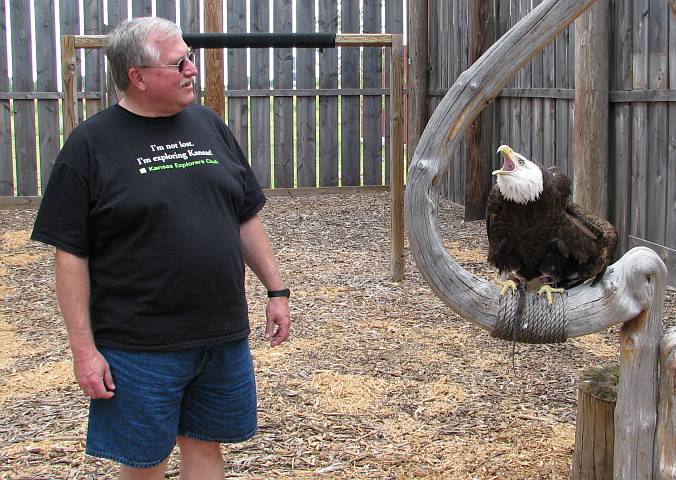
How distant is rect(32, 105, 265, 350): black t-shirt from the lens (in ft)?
8.02

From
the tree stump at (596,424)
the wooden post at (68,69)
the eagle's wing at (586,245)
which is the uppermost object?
the wooden post at (68,69)

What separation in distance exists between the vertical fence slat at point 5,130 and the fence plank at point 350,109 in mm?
4341

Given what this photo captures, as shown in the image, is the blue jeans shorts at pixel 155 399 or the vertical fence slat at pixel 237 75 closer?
the blue jeans shorts at pixel 155 399

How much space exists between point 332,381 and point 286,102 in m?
7.80

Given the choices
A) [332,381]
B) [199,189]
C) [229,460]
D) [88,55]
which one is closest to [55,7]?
[88,55]

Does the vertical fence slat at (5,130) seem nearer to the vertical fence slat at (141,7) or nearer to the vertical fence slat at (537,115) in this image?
the vertical fence slat at (141,7)

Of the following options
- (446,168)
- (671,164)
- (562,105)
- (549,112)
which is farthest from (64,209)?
(549,112)

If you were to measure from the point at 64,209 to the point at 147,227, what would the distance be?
0.23 m

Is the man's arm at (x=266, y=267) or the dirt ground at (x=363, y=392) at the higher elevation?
the man's arm at (x=266, y=267)

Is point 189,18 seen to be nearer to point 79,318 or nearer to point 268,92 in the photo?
point 268,92

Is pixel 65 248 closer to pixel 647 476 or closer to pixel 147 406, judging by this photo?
pixel 147 406

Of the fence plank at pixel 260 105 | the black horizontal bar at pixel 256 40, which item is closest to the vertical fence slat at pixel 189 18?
the fence plank at pixel 260 105

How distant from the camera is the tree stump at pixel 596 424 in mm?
3148

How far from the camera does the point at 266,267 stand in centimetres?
291
